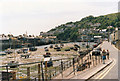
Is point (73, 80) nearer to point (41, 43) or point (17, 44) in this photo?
point (17, 44)

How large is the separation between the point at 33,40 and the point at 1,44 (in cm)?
3917

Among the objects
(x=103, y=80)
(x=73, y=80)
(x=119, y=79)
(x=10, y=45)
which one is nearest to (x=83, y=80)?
(x=73, y=80)

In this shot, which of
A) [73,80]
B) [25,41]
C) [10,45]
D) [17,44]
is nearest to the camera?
[73,80]

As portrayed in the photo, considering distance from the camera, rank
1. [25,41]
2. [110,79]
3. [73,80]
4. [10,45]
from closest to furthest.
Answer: [73,80] → [110,79] → [10,45] → [25,41]

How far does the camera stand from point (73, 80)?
11.1m

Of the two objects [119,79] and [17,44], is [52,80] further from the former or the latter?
[17,44]

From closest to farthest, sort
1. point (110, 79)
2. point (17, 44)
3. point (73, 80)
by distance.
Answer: point (73, 80), point (110, 79), point (17, 44)

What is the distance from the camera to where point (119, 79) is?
39.7ft

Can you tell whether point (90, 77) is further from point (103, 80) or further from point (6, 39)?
point (6, 39)

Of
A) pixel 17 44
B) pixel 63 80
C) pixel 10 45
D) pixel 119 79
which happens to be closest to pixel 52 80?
pixel 63 80

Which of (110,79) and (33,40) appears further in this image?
(33,40)

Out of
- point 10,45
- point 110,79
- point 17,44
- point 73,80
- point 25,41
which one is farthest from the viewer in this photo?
point 25,41

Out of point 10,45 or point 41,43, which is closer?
point 10,45

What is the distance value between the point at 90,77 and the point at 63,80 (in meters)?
1.99
